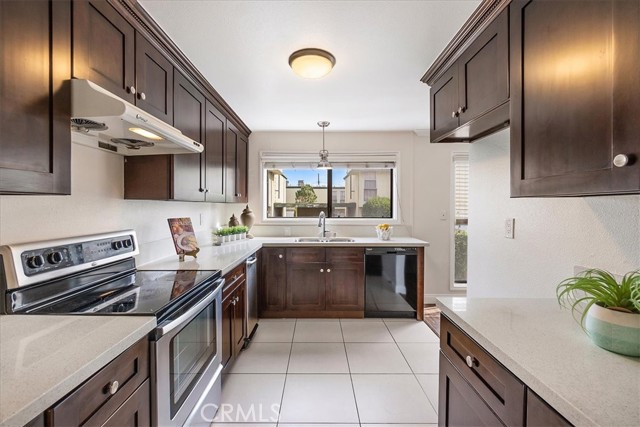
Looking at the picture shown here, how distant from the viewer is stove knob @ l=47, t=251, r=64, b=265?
128 centimetres

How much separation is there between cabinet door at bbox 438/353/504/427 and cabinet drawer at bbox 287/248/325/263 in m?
2.11

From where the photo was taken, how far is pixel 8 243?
1.19 metres

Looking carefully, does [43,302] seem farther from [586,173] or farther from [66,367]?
[586,173]

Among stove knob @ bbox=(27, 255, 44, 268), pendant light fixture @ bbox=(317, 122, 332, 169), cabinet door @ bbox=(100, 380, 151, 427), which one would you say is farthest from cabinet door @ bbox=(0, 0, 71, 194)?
pendant light fixture @ bbox=(317, 122, 332, 169)

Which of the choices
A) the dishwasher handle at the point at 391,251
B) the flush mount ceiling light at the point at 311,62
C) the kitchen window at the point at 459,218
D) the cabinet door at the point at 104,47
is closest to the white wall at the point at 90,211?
the cabinet door at the point at 104,47

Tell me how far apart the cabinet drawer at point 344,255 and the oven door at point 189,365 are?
163 centimetres

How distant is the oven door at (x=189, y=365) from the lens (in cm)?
116

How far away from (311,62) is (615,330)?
6.41 ft

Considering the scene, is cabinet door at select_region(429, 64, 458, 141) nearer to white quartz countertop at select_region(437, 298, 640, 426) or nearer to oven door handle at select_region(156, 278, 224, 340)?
white quartz countertop at select_region(437, 298, 640, 426)

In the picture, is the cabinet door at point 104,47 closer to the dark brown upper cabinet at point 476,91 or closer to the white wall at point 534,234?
the dark brown upper cabinet at point 476,91

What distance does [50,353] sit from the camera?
→ 2.69 ft

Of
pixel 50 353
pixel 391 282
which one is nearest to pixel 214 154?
pixel 50 353

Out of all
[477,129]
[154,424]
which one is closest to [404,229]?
[477,129]

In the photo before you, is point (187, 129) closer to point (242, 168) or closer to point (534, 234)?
point (242, 168)
